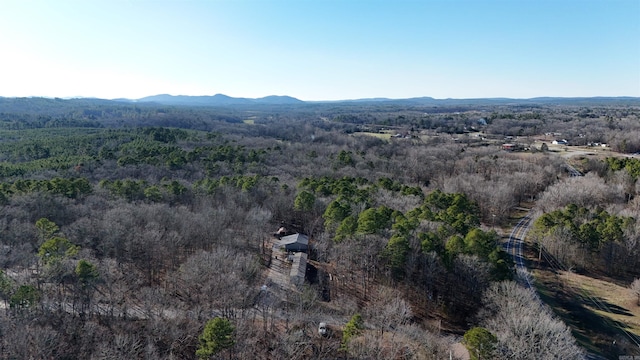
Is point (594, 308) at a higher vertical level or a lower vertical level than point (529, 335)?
lower

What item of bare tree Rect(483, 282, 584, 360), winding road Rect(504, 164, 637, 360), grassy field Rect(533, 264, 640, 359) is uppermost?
bare tree Rect(483, 282, 584, 360)

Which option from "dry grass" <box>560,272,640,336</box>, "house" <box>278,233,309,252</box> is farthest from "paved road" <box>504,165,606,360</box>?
"house" <box>278,233,309,252</box>

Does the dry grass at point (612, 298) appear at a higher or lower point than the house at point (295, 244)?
lower

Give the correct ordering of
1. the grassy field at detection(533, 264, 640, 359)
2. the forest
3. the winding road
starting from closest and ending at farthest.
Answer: the forest, the grassy field at detection(533, 264, 640, 359), the winding road

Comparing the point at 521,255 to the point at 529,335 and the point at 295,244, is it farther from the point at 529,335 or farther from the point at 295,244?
the point at 295,244

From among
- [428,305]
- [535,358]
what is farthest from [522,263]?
[535,358]

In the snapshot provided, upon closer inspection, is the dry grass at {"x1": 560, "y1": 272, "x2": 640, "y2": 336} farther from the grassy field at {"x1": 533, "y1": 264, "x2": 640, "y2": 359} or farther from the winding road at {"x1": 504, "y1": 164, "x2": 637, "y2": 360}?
the winding road at {"x1": 504, "y1": 164, "x2": 637, "y2": 360}

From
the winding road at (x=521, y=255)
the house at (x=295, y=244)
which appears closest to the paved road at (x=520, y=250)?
the winding road at (x=521, y=255)

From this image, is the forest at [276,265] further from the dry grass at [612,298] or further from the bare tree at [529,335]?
the dry grass at [612,298]

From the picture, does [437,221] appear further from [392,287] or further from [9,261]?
[9,261]

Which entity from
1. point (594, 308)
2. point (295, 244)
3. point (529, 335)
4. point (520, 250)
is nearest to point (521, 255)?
point (520, 250)

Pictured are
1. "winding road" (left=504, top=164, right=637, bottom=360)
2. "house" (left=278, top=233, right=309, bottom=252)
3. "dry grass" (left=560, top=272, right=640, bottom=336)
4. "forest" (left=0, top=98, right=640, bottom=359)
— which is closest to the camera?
"forest" (left=0, top=98, right=640, bottom=359)

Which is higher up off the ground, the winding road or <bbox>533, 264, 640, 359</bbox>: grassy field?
the winding road
